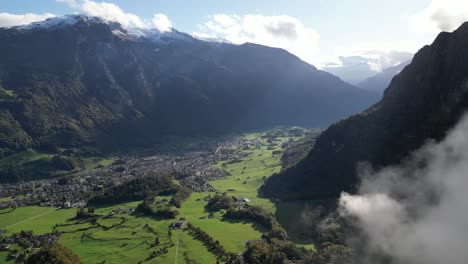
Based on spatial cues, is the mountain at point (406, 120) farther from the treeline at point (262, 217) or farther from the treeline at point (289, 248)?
the treeline at point (289, 248)

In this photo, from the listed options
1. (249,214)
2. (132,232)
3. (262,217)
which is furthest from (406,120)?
(132,232)

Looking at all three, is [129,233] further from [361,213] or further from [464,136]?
[464,136]

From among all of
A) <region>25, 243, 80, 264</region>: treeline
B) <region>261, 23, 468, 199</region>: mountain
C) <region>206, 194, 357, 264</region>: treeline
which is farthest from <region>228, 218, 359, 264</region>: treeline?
<region>25, 243, 80, 264</region>: treeline

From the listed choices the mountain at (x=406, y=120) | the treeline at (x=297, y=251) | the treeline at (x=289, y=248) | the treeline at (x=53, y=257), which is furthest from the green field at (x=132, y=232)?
the mountain at (x=406, y=120)

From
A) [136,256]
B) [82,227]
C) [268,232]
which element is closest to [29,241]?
[82,227]

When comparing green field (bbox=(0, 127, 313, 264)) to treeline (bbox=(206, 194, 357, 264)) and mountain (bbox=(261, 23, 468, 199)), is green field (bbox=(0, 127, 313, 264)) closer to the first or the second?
treeline (bbox=(206, 194, 357, 264))

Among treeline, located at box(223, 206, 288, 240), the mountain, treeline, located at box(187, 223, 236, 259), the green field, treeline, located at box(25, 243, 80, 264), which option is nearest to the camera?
treeline, located at box(25, 243, 80, 264)
